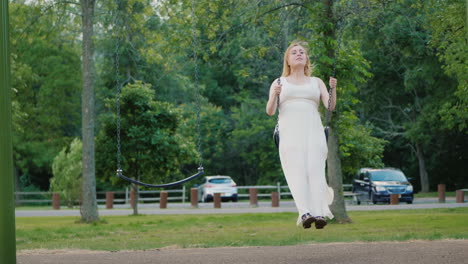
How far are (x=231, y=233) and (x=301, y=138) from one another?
8086 millimetres

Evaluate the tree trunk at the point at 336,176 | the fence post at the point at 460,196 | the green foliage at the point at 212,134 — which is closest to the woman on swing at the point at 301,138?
the tree trunk at the point at 336,176

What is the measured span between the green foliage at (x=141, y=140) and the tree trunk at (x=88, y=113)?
4438 mm

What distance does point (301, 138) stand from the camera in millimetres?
9742

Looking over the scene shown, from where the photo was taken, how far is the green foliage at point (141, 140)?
2680 centimetres

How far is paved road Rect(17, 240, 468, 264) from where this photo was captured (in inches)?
405

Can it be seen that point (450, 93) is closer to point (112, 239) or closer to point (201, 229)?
point (201, 229)

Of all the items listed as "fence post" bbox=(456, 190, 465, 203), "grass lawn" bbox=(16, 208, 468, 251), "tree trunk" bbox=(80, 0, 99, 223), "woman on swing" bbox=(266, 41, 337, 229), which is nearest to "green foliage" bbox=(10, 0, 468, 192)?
"tree trunk" bbox=(80, 0, 99, 223)

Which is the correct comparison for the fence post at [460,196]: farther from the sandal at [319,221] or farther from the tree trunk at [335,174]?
the sandal at [319,221]

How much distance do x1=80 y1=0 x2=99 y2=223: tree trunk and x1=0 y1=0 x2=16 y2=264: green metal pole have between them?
43.8 ft

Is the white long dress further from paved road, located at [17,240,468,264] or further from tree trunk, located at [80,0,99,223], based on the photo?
tree trunk, located at [80,0,99,223]

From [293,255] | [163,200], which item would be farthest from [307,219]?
[163,200]

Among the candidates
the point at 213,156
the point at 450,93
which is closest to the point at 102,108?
the point at 213,156

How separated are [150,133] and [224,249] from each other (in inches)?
578

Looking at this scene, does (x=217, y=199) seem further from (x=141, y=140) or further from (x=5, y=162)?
(x=5, y=162)
